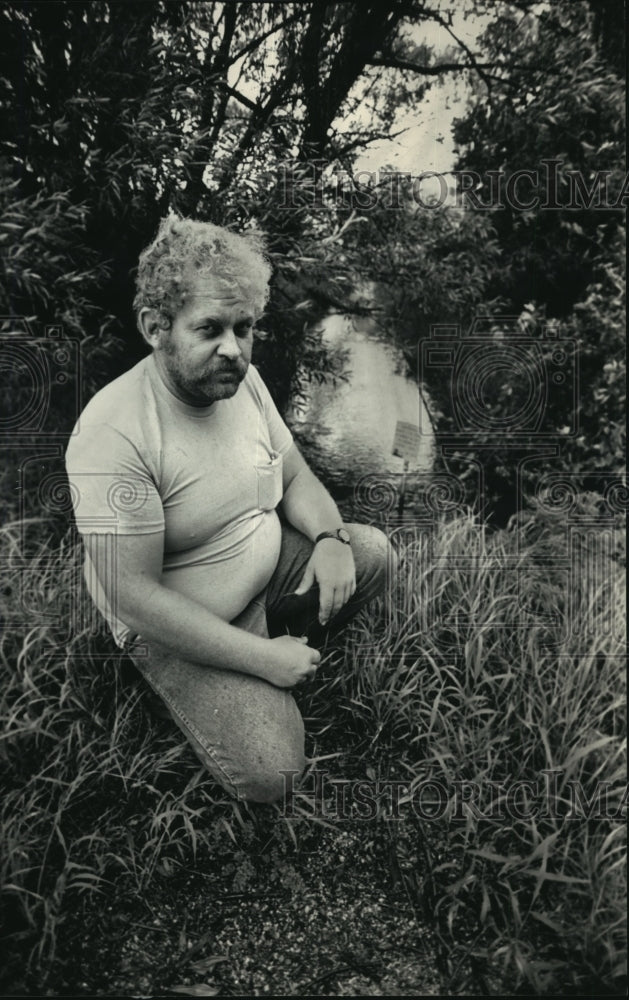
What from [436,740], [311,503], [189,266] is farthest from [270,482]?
[436,740]

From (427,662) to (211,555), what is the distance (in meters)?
0.68

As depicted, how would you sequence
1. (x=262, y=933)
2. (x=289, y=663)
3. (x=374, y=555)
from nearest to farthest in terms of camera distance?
(x=262, y=933) < (x=289, y=663) < (x=374, y=555)

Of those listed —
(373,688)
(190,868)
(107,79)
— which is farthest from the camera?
(373,688)

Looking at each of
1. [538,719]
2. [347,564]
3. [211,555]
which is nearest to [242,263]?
[211,555]

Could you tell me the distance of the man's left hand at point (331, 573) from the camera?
1.96 m

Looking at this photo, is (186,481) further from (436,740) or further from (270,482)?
(436,740)

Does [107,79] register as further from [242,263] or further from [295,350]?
[295,350]

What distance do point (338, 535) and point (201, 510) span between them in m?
0.43

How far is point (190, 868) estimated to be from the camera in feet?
5.26

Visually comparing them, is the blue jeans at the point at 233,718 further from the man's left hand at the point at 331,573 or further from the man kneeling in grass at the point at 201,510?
the man's left hand at the point at 331,573
